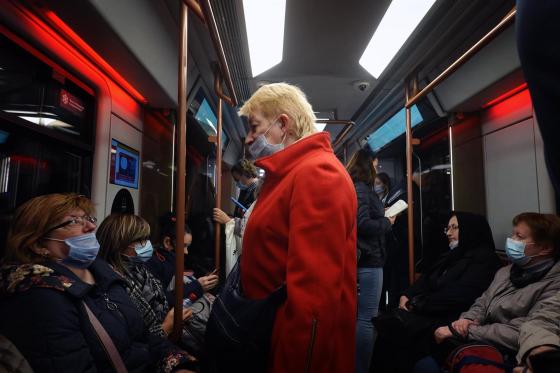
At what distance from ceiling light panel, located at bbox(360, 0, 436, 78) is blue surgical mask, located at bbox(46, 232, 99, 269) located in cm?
243

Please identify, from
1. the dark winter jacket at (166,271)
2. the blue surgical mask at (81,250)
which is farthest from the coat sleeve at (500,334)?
the blue surgical mask at (81,250)

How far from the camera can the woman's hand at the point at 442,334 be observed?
2357 millimetres

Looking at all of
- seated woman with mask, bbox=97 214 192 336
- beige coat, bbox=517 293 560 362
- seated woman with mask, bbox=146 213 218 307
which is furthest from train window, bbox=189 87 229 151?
beige coat, bbox=517 293 560 362

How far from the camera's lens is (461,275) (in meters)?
2.77

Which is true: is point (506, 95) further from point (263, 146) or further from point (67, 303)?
point (67, 303)

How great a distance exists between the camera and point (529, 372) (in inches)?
64.8

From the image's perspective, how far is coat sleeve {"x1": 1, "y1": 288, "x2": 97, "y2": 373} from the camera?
120 cm

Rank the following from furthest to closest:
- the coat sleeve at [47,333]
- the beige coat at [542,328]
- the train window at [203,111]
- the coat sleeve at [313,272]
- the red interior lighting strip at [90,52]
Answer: the train window at [203,111]
the red interior lighting strip at [90,52]
the beige coat at [542,328]
the coat sleeve at [47,333]
the coat sleeve at [313,272]

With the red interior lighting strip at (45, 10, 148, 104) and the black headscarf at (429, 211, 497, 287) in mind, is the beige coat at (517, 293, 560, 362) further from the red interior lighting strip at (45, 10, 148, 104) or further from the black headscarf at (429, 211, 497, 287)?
the red interior lighting strip at (45, 10, 148, 104)

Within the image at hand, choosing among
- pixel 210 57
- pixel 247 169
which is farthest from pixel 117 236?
→ pixel 210 57

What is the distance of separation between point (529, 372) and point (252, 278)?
146cm

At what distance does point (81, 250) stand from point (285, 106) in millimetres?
1126

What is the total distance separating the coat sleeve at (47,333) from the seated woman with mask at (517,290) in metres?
2.15

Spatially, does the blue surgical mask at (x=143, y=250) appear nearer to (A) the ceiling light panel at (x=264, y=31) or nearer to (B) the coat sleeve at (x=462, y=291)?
(A) the ceiling light panel at (x=264, y=31)
